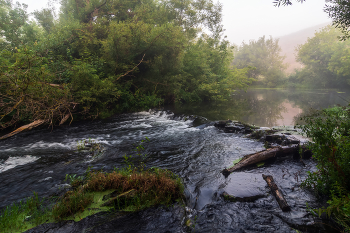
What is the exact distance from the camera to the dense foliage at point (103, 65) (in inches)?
383

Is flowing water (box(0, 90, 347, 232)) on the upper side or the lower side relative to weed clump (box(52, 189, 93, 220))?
lower

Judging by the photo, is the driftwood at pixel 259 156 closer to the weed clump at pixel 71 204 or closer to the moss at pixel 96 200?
the moss at pixel 96 200

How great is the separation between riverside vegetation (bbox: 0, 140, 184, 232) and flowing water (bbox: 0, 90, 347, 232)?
332 mm

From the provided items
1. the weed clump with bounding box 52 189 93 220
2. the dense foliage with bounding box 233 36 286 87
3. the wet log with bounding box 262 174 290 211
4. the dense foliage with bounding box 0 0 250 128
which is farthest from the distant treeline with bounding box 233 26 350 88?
the weed clump with bounding box 52 189 93 220

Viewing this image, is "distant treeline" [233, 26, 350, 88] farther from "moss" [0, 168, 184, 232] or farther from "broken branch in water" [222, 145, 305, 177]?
"moss" [0, 168, 184, 232]

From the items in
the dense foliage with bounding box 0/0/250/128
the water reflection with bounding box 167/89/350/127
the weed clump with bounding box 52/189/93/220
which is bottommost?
the water reflection with bounding box 167/89/350/127

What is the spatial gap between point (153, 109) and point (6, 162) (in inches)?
494

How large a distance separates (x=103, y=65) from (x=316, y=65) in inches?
2295

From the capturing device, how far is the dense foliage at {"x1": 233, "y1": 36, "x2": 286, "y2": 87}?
63.1 m

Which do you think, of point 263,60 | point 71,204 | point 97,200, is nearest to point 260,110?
point 97,200

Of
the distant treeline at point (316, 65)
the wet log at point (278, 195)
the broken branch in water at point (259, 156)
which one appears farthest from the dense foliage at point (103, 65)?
the distant treeline at point (316, 65)

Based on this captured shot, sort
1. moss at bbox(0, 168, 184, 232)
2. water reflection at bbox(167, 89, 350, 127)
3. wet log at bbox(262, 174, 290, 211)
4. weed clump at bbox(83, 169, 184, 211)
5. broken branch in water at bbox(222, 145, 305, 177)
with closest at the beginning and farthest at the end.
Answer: moss at bbox(0, 168, 184, 232), wet log at bbox(262, 174, 290, 211), weed clump at bbox(83, 169, 184, 211), broken branch in water at bbox(222, 145, 305, 177), water reflection at bbox(167, 89, 350, 127)

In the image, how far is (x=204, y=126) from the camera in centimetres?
1183

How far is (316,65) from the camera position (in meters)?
49.8
